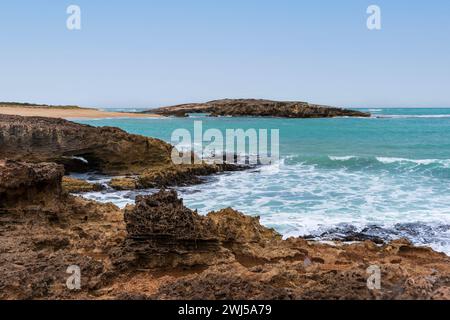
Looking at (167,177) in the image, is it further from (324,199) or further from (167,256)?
(167,256)

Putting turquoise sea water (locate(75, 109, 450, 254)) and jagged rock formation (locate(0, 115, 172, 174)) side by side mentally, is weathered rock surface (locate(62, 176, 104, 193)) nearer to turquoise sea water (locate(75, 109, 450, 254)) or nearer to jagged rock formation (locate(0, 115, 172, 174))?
turquoise sea water (locate(75, 109, 450, 254))

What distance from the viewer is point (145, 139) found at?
1723 cm

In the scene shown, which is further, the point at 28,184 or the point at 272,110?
the point at 272,110

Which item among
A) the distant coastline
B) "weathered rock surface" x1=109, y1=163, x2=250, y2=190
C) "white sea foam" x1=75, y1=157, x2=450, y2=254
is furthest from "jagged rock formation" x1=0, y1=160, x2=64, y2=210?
the distant coastline

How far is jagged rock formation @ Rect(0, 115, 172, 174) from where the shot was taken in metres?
16.0

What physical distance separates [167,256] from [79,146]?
12364 mm

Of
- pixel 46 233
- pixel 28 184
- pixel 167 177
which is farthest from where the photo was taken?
pixel 167 177

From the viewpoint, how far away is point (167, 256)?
532 cm

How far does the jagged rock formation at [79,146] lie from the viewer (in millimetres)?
16031

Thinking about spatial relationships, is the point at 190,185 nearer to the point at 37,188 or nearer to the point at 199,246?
the point at 37,188

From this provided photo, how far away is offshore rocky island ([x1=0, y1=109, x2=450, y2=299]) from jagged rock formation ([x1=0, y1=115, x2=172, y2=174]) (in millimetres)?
8850

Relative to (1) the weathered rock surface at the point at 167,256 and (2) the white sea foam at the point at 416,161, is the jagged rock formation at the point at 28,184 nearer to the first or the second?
(1) the weathered rock surface at the point at 167,256

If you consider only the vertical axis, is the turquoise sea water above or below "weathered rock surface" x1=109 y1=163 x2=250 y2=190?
below

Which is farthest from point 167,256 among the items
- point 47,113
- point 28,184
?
point 47,113
